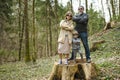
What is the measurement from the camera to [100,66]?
13.1 meters

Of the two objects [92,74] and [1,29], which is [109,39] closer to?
[92,74]

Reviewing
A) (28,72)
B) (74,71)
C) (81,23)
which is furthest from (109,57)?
(74,71)

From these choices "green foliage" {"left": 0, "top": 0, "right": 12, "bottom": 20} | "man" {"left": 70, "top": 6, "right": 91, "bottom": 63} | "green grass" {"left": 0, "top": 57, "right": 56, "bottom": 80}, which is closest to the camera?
"man" {"left": 70, "top": 6, "right": 91, "bottom": 63}

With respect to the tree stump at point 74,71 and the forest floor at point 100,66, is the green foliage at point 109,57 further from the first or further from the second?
the tree stump at point 74,71

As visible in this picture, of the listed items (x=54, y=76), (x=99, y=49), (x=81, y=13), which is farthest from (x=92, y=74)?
(x=99, y=49)

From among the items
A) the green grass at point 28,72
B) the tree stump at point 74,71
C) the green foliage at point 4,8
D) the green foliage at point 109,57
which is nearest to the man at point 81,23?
the tree stump at point 74,71

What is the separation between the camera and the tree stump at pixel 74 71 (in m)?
10.4

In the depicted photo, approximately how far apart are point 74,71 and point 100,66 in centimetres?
Result: 289

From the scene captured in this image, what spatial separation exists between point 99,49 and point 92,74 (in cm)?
1026

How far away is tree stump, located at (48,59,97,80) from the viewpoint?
1041 centimetres

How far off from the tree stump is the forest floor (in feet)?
1.97

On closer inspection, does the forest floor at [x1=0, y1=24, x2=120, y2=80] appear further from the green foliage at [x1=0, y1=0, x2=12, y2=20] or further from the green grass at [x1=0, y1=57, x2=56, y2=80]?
the green foliage at [x1=0, y1=0, x2=12, y2=20]

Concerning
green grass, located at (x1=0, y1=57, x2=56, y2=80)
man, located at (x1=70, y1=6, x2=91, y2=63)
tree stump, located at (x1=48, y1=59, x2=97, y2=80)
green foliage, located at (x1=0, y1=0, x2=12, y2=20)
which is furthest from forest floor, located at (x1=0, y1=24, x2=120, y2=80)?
green foliage, located at (x1=0, y1=0, x2=12, y2=20)

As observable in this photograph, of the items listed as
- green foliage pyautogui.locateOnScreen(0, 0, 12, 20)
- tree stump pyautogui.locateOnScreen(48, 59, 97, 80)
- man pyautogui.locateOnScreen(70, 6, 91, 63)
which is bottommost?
tree stump pyautogui.locateOnScreen(48, 59, 97, 80)
